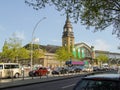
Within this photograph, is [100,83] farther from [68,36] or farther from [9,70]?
[68,36]

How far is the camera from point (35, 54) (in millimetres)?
91812

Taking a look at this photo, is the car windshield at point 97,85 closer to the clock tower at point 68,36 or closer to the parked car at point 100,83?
the parked car at point 100,83

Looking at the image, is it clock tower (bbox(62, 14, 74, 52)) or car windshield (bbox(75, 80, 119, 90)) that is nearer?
car windshield (bbox(75, 80, 119, 90))

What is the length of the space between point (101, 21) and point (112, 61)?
16689 centimetres

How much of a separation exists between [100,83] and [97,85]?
9 cm

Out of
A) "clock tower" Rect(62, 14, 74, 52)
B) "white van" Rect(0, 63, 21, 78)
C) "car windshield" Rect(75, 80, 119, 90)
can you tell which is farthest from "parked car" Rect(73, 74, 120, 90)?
"clock tower" Rect(62, 14, 74, 52)

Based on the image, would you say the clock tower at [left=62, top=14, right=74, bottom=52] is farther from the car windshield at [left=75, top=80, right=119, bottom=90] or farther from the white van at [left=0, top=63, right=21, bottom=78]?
the car windshield at [left=75, top=80, right=119, bottom=90]

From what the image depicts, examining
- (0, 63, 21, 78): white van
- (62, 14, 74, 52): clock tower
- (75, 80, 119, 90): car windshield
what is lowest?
(75, 80, 119, 90): car windshield

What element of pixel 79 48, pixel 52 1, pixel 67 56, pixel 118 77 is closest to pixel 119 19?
pixel 52 1

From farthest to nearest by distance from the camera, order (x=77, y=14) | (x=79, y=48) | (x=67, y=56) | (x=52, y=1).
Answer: (x=79, y=48) < (x=67, y=56) < (x=77, y=14) < (x=52, y=1)

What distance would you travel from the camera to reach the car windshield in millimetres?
7856

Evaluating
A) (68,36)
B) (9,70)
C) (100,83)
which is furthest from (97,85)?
(68,36)

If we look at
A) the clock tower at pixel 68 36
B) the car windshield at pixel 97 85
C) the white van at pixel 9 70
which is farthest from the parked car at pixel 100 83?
the clock tower at pixel 68 36

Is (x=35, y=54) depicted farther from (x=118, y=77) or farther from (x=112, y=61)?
(x=112, y=61)
